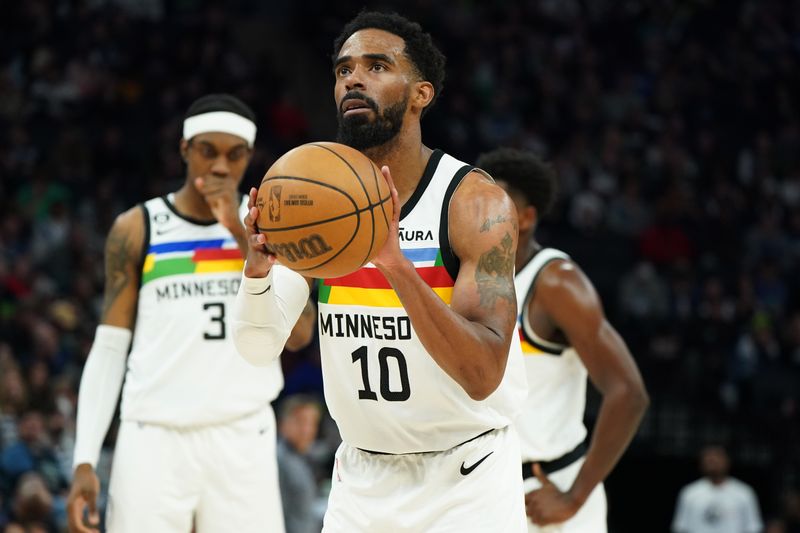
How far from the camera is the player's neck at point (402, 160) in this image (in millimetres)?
3916

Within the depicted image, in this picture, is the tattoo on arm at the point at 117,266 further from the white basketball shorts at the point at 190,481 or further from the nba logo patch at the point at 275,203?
the nba logo patch at the point at 275,203

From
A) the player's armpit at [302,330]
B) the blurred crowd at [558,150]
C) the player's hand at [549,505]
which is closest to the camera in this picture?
the player's hand at [549,505]

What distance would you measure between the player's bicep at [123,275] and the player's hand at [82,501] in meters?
0.67

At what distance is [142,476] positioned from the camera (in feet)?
16.7

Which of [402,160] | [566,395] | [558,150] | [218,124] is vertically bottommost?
[566,395]

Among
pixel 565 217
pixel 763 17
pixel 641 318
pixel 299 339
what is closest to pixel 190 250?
pixel 299 339

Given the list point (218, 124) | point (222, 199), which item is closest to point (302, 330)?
point (222, 199)

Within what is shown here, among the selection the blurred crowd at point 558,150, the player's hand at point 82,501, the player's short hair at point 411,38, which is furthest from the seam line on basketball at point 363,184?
the blurred crowd at point 558,150

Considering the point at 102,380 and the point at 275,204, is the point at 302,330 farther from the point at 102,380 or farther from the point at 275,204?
the point at 275,204

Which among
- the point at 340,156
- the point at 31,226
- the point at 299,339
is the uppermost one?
the point at 31,226

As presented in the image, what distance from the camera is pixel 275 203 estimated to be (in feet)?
11.2

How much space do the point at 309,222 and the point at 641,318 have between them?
10.9 metres

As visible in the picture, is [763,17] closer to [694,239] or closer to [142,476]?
[694,239]

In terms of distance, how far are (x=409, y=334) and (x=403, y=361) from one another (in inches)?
3.7
